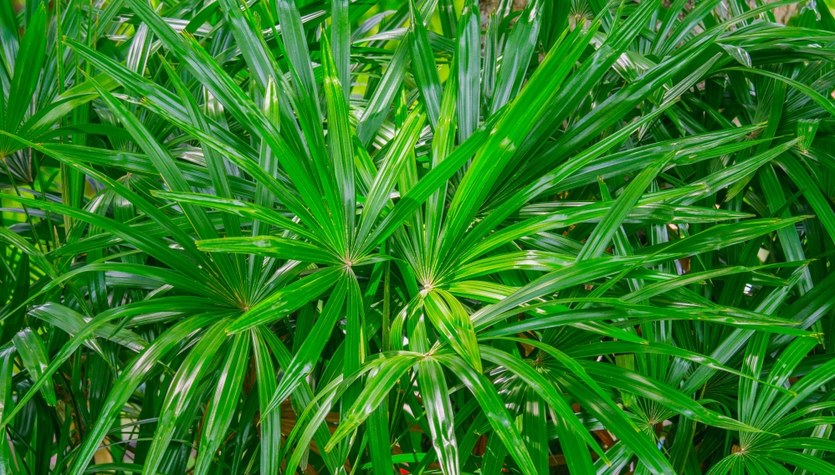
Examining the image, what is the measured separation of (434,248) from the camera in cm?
69

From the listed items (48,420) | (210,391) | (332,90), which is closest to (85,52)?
(332,90)

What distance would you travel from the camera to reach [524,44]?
0.82m

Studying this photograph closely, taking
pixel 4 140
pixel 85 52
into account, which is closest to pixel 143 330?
pixel 4 140

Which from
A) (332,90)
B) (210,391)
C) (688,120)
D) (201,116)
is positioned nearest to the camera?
(332,90)

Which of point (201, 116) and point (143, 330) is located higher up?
point (201, 116)

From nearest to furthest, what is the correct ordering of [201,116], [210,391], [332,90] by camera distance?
[332,90] < [201,116] < [210,391]

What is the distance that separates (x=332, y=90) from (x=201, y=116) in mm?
171

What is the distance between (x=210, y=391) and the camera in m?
0.87

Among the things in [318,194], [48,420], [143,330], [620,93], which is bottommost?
[48,420]

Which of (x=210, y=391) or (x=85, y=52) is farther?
(x=210, y=391)

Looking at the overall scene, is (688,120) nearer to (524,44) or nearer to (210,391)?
(524,44)

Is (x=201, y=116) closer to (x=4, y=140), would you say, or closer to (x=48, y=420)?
(x=4, y=140)

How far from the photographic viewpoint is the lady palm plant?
0.63 metres

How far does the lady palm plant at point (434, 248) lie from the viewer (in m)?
0.63
